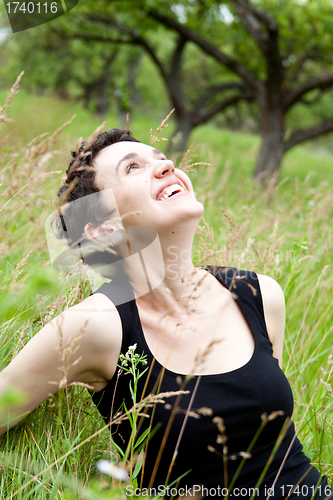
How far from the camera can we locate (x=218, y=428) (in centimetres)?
138

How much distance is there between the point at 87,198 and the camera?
174cm

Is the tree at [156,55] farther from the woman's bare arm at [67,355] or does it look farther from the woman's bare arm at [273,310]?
the woman's bare arm at [67,355]

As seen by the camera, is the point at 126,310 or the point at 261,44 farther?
the point at 261,44

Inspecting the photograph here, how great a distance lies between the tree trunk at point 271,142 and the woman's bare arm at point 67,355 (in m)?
7.86

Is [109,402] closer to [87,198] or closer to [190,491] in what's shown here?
[190,491]

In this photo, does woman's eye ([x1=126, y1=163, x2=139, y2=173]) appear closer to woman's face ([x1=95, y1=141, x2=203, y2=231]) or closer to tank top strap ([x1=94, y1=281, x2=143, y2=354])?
woman's face ([x1=95, y1=141, x2=203, y2=231])

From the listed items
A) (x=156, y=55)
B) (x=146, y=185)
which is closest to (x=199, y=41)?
(x=156, y=55)

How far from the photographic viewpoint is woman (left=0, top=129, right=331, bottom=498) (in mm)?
1333

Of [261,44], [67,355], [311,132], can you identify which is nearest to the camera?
[67,355]

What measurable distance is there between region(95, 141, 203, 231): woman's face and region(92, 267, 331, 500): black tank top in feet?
1.24

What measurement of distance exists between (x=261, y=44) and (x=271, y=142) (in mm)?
2049

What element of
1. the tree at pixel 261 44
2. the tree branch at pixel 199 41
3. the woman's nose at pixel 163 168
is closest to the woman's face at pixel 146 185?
the woman's nose at pixel 163 168

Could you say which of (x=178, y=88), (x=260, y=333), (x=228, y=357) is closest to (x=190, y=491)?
(x=228, y=357)

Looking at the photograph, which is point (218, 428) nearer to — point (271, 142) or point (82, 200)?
point (82, 200)
